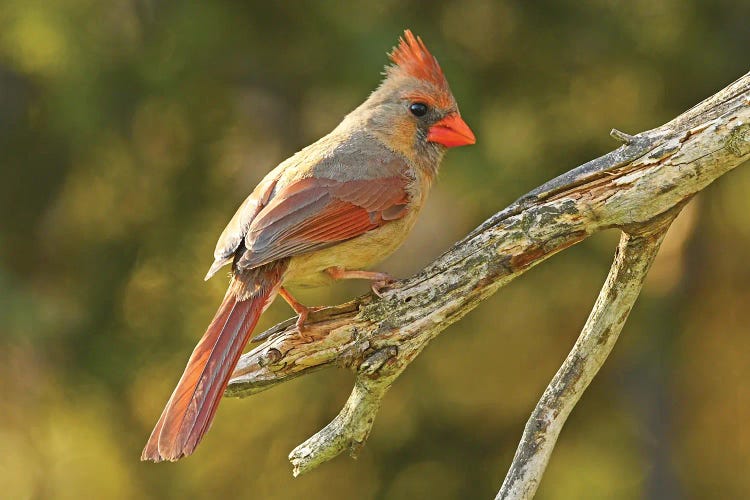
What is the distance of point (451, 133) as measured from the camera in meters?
3.92

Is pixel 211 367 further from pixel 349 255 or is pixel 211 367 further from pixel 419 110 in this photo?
pixel 419 110

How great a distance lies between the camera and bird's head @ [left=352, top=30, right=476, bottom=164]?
3893 mm

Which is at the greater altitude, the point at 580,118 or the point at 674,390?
the point at 580,118

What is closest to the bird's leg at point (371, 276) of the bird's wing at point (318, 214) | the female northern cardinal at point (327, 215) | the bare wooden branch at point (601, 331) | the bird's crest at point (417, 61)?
the female northern cardinal at point (327, 215)

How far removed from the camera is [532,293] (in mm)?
5449

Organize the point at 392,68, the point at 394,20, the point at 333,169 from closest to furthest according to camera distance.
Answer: the point at 333,169 → the point at 392,68 → the point at 394,20

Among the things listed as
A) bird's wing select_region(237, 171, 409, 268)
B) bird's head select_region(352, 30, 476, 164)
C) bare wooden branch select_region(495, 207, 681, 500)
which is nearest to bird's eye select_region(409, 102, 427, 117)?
bird's head select_region(352, 30, 476, 164)

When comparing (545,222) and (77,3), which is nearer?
(545,222)

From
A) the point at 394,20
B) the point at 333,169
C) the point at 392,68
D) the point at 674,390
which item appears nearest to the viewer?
the point at 333,169

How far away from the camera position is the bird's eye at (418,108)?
3.91 meters

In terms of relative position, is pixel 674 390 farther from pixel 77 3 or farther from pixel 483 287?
pixel 77 3

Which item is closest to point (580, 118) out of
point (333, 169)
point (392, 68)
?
point (392, 68)

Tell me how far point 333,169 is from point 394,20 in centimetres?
153

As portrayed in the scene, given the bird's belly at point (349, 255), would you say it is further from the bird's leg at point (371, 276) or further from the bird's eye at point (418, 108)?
the bird's eye at point (418, 108)
